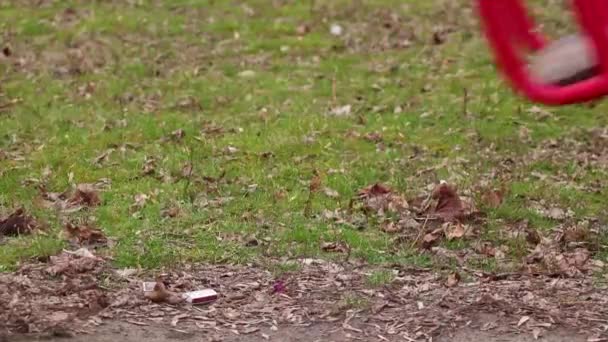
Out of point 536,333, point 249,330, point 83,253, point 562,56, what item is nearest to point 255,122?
point 83,253

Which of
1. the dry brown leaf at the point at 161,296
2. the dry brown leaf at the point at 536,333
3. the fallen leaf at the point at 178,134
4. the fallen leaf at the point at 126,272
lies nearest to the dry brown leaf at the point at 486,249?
the dry brown leaf at the point at 536,333

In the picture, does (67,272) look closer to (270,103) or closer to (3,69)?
(270,103)

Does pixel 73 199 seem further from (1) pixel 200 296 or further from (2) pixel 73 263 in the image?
(1) pixel 200 296

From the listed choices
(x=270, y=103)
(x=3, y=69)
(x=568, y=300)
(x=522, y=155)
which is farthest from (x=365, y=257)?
(x=3, y=69)

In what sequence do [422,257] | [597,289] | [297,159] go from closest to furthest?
[597,289] → [422,257] → [297,159]

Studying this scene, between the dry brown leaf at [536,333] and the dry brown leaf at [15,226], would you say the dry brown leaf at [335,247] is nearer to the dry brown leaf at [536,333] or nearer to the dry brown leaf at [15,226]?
the dry brown leaf at [536,333]

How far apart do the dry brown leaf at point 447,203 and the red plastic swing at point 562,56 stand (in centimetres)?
242

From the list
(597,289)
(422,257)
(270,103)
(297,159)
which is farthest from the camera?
(270,103)

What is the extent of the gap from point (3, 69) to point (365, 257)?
17.6ft

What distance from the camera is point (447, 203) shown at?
22.0 ft

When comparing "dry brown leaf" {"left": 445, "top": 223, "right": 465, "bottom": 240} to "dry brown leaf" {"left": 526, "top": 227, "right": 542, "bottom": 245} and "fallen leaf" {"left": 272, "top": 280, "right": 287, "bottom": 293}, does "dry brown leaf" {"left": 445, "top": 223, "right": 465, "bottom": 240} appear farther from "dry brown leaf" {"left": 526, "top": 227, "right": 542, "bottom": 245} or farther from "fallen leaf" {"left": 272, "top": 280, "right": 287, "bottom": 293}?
"fallen leaf" {"left": 272, "top": 280, "right": 287, "bottom": 293}

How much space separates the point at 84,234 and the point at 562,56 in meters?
3.07

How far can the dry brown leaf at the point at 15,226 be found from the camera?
641 centimetres

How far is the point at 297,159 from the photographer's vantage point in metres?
7.80
